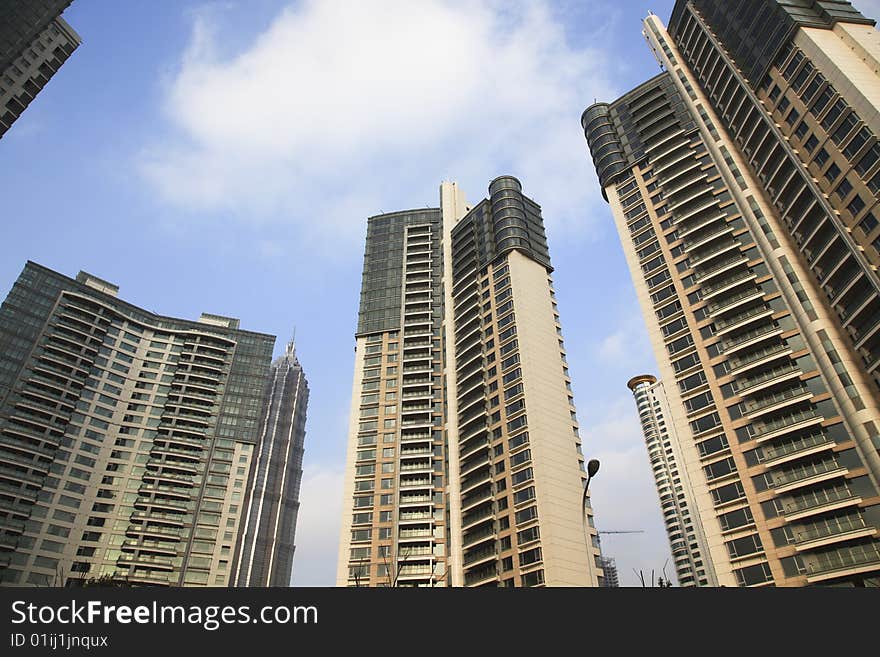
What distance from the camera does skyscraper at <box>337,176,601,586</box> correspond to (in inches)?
2879

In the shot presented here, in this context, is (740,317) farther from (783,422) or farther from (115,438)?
(115,438)

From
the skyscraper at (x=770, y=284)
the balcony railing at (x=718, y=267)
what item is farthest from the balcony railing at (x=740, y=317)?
the balcony railing at (x=718, y=267)

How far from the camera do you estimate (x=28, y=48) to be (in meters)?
102

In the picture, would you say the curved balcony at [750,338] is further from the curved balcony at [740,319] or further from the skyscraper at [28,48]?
the skyscraper at [28,48]

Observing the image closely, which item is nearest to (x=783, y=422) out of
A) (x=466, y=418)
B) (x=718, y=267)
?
(x=718, y=267)

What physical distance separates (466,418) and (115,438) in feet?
247

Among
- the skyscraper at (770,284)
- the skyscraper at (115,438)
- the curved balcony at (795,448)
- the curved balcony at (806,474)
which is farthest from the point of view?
the skyscraper at (115,438)

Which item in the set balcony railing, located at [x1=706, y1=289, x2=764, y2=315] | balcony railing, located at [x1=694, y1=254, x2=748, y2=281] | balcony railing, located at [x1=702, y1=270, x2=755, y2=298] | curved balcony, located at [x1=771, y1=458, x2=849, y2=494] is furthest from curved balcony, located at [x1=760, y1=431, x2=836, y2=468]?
balcony railing, located at [x1=694, y1=254, x2=748, y2=281]

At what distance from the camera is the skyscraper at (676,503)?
162m

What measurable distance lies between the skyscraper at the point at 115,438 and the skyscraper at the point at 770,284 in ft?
297

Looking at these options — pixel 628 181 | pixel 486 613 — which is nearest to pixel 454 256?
pixel 628 181

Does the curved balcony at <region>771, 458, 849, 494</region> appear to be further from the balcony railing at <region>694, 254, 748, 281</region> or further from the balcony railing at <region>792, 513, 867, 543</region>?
the balcony railing at <region>694, 254, 748, 281</region>

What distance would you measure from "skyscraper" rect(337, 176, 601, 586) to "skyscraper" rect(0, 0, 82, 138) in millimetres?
64138

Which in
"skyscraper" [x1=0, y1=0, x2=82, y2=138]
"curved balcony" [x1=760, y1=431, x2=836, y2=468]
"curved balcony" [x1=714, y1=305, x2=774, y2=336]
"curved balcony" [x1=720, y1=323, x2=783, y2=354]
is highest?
"skyscraper" [x1=0, y1=0, x2=82, y2=138]
